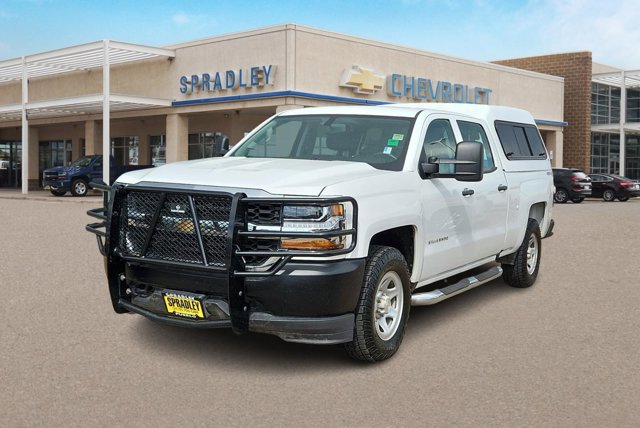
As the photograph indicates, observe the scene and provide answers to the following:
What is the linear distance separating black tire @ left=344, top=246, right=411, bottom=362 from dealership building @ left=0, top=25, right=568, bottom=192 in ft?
69.4

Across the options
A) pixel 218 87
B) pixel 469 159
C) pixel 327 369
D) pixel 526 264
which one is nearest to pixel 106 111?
pixel 218 87

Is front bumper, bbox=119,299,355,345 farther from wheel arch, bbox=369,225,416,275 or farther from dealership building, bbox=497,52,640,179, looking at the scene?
dealership building, bbox=497,52,640,179

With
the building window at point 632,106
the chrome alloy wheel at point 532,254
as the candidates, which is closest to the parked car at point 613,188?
the building window at point 632,106

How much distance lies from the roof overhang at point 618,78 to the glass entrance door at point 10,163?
35294 mm

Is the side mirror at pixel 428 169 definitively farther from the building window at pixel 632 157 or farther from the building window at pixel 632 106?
the building window at pixel 632 157

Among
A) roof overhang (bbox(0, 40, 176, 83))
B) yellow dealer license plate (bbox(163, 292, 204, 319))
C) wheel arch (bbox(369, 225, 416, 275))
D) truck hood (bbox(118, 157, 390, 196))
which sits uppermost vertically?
roof overhang (bbox(0, 40, 176, 83))

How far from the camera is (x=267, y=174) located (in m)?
5.36

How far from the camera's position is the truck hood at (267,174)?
16.7 ft

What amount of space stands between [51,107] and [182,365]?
2998cm

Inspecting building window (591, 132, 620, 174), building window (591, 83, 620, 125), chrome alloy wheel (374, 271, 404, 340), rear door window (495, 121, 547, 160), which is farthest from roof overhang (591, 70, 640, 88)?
chrome alloy wheel (374, 271, 404, 340)

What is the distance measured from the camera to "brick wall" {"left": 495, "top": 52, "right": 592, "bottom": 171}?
4312 cm

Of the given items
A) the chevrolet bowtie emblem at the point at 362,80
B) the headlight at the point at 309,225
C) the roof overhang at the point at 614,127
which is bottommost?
the headlight at the point at 309,225

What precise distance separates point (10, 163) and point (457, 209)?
4449 cm

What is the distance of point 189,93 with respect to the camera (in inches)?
1187
